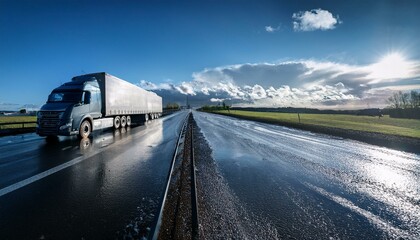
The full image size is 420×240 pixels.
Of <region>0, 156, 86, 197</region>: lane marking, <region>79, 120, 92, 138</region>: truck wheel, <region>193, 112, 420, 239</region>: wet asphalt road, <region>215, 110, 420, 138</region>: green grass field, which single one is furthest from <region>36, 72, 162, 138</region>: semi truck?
<region>215, 110, 420, 138</region>: green grass field

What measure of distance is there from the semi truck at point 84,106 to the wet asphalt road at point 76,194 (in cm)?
402

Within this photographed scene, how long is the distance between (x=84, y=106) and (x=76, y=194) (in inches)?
398

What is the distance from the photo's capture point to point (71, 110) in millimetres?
11383

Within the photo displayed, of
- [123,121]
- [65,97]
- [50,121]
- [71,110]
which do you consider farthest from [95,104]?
[123,121]

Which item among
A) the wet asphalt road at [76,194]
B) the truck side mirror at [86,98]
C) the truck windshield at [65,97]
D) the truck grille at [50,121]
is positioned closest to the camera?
the wet asphalt road at [76,194]

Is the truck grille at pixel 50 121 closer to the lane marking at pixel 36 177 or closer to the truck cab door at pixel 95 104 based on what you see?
the truck cab door at pixel 95 104

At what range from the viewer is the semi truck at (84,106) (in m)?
11.0

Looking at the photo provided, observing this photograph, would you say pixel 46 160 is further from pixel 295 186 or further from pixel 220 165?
pixel 295 186

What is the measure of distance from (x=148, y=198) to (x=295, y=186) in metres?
3.27

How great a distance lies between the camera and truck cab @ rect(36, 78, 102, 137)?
10.9m

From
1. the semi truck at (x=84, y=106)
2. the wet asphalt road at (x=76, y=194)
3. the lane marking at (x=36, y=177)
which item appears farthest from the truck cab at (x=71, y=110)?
the lane marking at (x=36, y=177)

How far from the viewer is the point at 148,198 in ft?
13.1

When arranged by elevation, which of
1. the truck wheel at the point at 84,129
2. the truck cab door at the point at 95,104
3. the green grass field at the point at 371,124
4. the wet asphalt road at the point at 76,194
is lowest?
the green grass field at the point at 371,124

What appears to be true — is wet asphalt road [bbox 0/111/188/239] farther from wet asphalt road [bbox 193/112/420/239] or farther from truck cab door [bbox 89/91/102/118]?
truck cab door [bbox 89/91/102/118]
